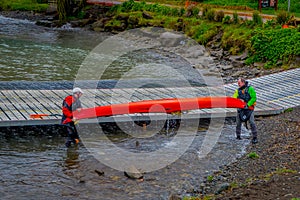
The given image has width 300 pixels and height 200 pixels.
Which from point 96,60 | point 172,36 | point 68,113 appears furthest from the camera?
point 172,36

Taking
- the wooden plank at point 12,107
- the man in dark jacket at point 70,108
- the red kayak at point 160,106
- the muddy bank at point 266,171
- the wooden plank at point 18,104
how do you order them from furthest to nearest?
the wooden plank at point 18,104 < the wooden plank at point 12,107 < the red kayak at point 160,106 < the man in dark jacket at point 70,108 < the muddy bank at point 266,171

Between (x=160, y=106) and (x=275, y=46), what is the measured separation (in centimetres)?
1364

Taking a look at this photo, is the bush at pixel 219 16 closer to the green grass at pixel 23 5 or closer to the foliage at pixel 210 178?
the green grass at pixel 23 5

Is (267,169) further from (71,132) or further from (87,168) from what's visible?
(71,132)

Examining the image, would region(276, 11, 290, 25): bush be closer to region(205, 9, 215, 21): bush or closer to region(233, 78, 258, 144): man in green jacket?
region(205, 9, 215, 21): bush

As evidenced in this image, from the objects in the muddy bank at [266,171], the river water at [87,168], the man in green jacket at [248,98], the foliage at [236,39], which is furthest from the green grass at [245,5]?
Answer: the river water at [87,168]

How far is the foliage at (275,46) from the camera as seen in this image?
87.1 ft

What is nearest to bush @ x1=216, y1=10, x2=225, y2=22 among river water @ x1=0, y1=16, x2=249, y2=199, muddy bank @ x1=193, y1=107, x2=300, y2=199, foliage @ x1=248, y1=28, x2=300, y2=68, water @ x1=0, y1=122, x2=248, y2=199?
foliage @ x1=248, y1=28, x2=300, y2=68

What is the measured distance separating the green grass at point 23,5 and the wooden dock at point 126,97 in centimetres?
3575

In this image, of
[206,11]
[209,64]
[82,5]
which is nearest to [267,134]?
[209,64]

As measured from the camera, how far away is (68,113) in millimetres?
14219

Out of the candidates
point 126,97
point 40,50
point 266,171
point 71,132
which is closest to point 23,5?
point 40,50

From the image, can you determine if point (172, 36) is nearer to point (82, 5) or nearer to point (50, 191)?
point (82, 5)

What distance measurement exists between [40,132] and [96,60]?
17.3 m
